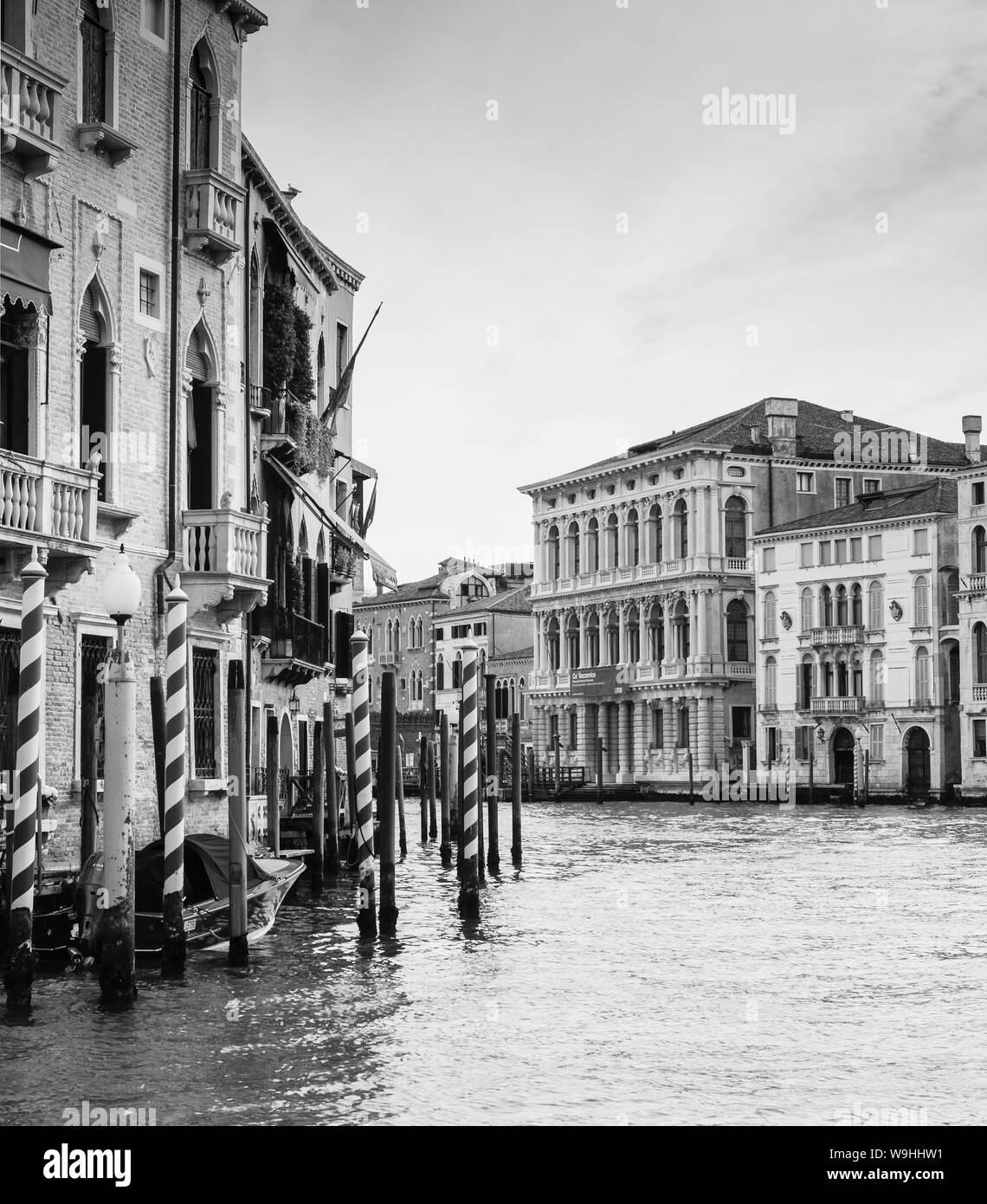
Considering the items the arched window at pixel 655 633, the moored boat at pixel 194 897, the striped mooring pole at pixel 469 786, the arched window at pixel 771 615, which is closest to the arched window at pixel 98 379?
the moored boat at pixel 194 897

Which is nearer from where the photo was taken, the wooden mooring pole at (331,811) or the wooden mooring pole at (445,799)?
the wooden mooring pole at (331,811)

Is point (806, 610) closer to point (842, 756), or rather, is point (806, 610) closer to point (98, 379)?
point (842, 756)

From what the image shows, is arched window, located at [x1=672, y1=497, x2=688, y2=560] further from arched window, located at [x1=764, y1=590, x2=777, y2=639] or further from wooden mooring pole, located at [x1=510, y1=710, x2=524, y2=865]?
wooden mooring pole, located at [x1=510, y1=710, x2=524, y2=865]

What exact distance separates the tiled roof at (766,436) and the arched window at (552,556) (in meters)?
3.63

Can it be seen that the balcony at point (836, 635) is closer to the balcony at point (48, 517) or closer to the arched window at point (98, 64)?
the arched window at point (98, 64)

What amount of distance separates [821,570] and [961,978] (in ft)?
151

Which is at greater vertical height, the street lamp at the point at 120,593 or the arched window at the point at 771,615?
the arched window at the point at 771,615

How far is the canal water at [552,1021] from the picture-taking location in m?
9.65

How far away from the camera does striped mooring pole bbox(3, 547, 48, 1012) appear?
428 inches

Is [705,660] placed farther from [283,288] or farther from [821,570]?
[283,288]

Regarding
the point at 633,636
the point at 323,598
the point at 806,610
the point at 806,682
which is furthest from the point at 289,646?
the point at 633,636

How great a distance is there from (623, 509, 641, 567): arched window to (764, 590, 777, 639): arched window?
7.98 m

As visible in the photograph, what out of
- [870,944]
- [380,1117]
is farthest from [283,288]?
[380,1117]
